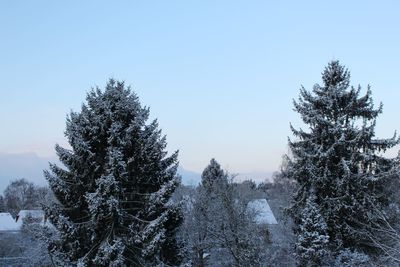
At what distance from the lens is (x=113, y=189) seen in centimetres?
1464

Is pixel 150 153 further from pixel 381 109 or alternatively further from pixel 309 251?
pixel 381 109

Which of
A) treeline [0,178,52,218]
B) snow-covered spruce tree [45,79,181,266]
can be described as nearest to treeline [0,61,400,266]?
snow-covered spruce tree [45,79,181,266]

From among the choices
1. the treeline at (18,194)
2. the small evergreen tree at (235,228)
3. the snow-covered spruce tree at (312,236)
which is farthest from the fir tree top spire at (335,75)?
the treeline at (18,194)

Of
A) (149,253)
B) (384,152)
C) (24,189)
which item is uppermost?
(24,189)

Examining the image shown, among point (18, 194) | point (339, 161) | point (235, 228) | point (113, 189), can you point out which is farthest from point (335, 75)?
point (18, 194)

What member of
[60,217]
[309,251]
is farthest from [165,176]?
[309,251]

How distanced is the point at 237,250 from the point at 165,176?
41.2 feet

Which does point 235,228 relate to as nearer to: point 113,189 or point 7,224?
point 113,189

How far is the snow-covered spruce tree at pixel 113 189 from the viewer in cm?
1465

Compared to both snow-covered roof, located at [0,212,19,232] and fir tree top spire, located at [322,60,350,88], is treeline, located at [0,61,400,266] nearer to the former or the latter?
fir tree top spire, located at [322,60,350,88]

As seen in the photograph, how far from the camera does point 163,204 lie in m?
15.6

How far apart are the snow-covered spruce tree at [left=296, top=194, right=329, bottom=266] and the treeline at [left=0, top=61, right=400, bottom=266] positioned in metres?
0.05

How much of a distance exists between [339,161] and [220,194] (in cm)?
865

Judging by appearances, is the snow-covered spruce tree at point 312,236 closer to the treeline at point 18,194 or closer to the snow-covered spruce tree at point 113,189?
the snow-covered spruce tree at point 113,189
